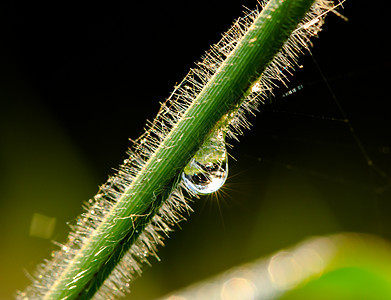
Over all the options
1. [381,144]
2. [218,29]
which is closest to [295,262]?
[218,29]

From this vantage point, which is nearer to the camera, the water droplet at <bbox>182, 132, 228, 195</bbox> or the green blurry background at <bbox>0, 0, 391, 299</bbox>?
the water droplet at <bbox>182, 132, 228, 195</bbox>

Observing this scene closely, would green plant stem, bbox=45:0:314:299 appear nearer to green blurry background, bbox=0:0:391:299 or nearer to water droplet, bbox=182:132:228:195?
water droplet, bbox=182:132:228:195

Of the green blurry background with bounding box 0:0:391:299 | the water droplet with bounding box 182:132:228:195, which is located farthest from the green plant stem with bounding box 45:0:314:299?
the green blurry background with bounding box 0:0:391:299

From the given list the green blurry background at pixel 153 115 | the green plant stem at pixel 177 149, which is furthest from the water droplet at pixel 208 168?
the green blurry background at pixel 153 115

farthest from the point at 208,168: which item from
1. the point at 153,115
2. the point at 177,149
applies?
the point at 153,115

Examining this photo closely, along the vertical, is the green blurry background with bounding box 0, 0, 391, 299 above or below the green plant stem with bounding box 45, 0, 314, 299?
above

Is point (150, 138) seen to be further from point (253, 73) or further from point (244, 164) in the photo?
point (244, 164)
